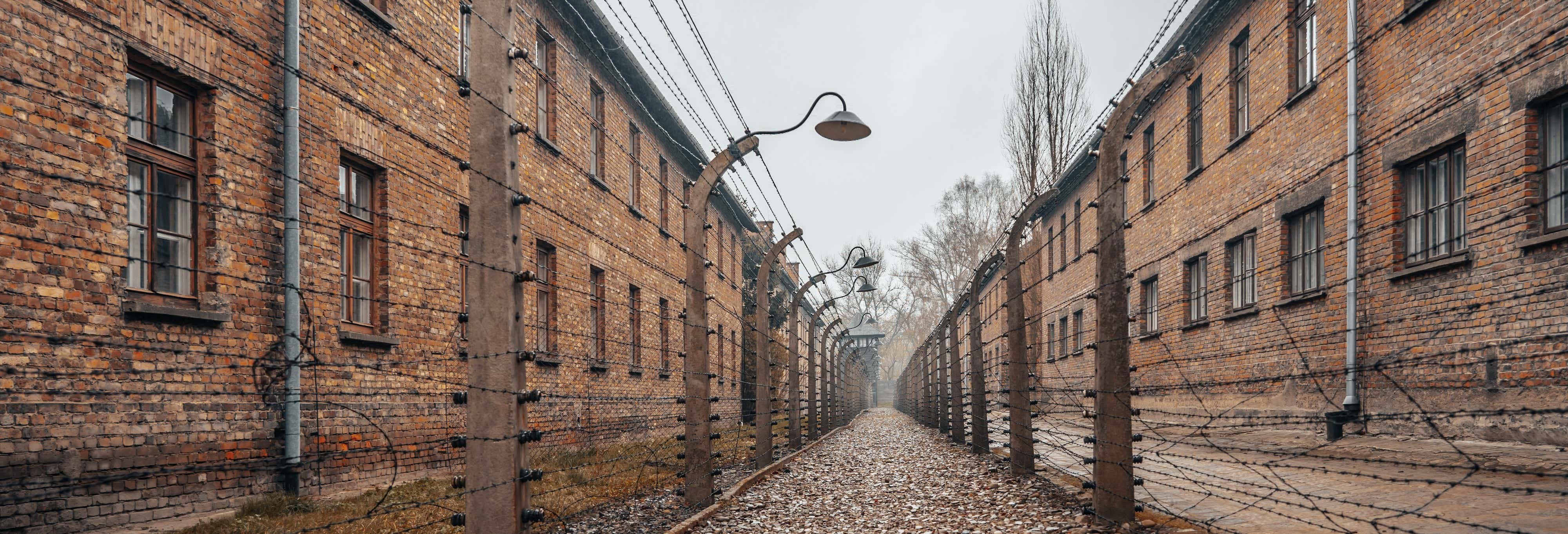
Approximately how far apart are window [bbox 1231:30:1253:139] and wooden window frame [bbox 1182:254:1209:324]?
217 centimetres

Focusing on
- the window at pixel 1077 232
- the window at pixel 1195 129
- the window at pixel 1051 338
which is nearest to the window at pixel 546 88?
the window at pixel 1195 129

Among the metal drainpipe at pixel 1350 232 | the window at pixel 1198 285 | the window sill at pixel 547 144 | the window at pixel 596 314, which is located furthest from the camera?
the window at pixel 1198 285

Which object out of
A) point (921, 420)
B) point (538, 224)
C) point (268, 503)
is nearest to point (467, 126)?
point (538, 224)

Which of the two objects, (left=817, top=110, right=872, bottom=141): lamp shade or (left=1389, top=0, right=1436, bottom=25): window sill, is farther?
(left=1389, top=0, right=1436, bottom=25): window sill

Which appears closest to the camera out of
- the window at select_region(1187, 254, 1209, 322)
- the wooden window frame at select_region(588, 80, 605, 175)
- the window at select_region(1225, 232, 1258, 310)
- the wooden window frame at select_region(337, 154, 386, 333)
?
the wooden window frame at select_region(337, 154, 386, 333)

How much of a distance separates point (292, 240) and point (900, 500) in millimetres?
5300

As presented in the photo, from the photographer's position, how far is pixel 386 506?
735 centimetres

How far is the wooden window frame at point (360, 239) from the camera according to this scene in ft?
29.6

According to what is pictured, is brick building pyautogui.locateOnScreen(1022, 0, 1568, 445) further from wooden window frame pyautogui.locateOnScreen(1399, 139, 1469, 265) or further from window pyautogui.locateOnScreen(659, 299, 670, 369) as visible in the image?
window pyautogui.locateOnScreen(659, 299, 670, 369)

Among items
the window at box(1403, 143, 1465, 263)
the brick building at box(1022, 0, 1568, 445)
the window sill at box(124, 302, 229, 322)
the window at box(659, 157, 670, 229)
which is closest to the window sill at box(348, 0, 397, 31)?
the window sill at box(124, 302, 229, 322)

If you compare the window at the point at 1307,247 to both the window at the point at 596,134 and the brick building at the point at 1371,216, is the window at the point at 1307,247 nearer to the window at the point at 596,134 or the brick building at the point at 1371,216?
the brick building at the point at 1371,216

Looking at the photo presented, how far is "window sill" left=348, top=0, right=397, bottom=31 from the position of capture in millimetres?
9047

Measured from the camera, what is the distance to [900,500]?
8.51m

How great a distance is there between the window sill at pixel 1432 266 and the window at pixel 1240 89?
5033 mm
